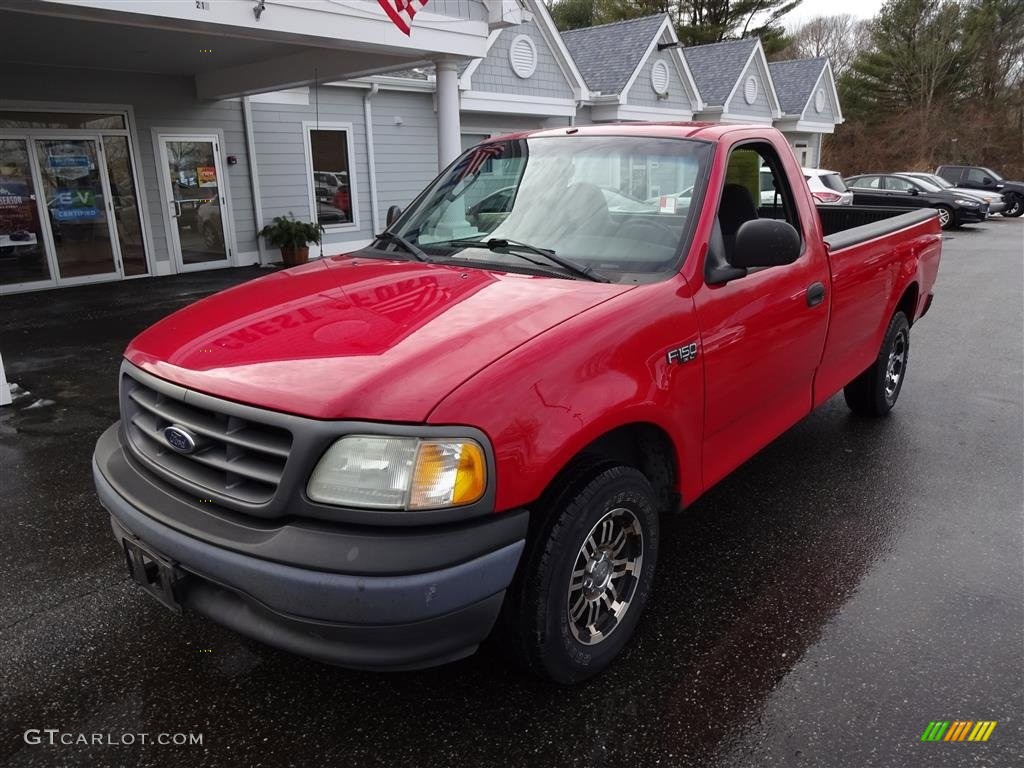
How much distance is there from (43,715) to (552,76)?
1748 cm

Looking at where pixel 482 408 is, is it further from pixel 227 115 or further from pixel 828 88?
pixel 828 88

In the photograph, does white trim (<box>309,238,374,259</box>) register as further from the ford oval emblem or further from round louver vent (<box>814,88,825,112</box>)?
round louver vent (<box>814,88,825,112</box>)

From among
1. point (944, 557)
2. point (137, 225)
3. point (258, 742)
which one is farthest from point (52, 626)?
point (137, 225)

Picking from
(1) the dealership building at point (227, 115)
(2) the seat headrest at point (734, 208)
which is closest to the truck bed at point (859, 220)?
(2) the seat headrest at point (734, 208)

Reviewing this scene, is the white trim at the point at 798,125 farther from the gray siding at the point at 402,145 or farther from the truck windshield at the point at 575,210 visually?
the truck windshield at the point at 575,210

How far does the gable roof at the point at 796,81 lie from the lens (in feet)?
94.6

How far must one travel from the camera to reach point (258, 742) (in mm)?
2398

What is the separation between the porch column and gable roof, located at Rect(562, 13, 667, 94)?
10284mm

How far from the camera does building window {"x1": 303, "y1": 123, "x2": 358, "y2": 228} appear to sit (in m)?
14.4

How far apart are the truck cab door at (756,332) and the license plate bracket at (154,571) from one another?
1988 millimetres

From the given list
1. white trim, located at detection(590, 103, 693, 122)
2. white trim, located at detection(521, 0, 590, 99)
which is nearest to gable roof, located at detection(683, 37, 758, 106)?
white trim, located at detection(590, 103, 693, 122)

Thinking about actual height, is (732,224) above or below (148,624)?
above

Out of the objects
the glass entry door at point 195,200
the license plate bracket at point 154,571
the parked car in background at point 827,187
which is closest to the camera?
the license plate bracket at point 154,571

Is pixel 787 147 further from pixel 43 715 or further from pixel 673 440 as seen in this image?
pixel 43 715
